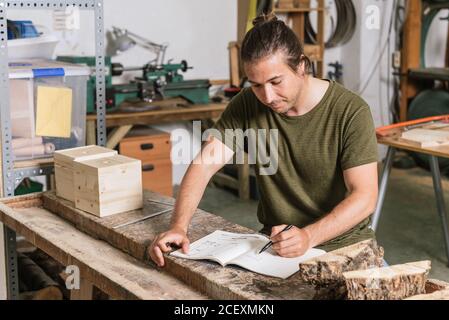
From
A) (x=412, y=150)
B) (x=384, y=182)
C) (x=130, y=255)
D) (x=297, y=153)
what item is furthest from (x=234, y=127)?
(x=384, y=182)

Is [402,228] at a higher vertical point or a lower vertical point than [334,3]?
lower

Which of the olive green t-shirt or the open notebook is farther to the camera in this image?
the olive green t-shirt

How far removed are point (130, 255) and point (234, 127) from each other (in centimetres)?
54

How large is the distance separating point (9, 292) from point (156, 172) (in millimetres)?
2035

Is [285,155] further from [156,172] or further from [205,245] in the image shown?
[156,172]

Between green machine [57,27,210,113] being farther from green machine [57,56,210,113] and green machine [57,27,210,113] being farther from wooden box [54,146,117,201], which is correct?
wooden box [54,146,117,201]

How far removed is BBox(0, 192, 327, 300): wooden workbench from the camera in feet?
4.98

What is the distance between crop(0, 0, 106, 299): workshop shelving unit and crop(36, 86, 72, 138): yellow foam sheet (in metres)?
0.11

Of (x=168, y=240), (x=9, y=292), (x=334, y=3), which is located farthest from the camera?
(x=334, y=3)

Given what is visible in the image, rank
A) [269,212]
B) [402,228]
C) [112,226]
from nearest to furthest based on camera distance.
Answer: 1. [112,226]
2. [269,212]
3. [402,228]

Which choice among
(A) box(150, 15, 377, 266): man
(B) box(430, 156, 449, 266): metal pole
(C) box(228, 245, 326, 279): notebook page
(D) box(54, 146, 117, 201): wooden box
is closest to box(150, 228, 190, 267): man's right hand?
(A) box(150, 15, 377, 266): man

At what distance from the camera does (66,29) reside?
442 centimetres
